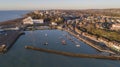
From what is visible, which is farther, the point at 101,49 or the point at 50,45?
the point at 50,45

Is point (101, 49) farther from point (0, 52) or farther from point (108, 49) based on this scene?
point (0, 52)

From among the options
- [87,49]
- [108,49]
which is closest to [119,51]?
[108,49]

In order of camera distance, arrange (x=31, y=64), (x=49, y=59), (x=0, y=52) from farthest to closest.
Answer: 1. (x=0, y=52)
2. (x=49, y=59)
3. (x=31, y=64)

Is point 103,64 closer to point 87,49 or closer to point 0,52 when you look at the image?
point 87,49

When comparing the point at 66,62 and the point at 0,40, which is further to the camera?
the point at 0,40

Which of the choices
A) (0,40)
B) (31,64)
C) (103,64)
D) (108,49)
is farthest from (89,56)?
(0,40)

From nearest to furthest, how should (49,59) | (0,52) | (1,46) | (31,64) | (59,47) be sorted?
(31,64)
(49,59)
(0,52)
(1,46)
(59,47)

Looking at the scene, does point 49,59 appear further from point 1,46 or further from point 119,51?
point 119,51

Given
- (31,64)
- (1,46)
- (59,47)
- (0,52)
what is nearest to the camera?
(31,64)

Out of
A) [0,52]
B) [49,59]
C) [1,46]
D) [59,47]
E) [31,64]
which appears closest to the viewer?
[31,64]
